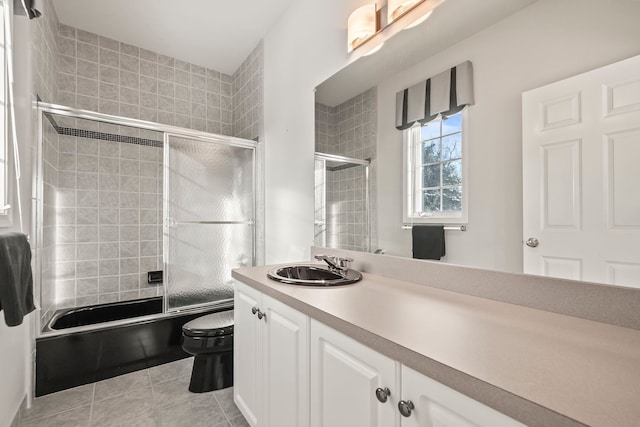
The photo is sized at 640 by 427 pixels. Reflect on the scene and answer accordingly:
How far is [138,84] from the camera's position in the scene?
291 centimetres

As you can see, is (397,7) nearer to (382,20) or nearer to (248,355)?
(382,20)

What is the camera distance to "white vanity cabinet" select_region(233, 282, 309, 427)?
105 centimetres

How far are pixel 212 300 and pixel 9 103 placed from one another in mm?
1839

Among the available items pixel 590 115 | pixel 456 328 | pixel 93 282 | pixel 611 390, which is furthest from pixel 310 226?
pixel 93 282

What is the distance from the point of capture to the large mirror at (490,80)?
0.81 meters

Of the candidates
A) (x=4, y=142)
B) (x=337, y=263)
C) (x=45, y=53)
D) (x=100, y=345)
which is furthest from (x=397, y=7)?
(x=100, y=345)

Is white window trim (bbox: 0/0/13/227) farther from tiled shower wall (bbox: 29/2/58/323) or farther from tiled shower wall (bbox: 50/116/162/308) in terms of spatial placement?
tiled shower wall (bbox: 50/116/162/308)

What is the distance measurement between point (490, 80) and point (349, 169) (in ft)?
2.70

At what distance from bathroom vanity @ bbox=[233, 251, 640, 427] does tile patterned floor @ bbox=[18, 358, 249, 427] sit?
57 centimetres

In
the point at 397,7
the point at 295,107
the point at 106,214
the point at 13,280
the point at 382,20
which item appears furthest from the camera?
the point at 106,214

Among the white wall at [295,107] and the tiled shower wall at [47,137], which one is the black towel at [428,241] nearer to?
the white wall at [295,107]

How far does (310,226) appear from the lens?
2.00 m

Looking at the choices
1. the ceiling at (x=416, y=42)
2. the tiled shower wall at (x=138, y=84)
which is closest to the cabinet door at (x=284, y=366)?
the ceiling at (x=416, y=42)

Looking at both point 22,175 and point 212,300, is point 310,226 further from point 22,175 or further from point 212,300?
point 22,175
